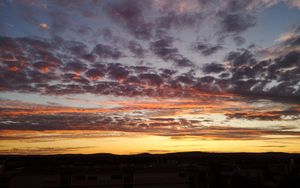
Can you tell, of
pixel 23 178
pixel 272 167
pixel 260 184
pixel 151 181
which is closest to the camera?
pixel 23 178

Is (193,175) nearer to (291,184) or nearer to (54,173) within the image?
(291,184)

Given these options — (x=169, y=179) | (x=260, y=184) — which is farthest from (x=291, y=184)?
(x=169, y=179)

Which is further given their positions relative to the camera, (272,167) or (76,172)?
(272,167)

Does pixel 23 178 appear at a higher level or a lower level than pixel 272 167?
higher

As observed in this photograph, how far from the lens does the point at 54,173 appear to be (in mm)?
52219

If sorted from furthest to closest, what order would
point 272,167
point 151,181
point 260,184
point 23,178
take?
point 272,167, point 260,184, point 151,181, point 23,178

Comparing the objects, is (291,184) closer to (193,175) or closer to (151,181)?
(193,175)

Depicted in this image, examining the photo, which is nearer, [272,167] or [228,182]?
[228,182]

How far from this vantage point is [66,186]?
51.7 meters

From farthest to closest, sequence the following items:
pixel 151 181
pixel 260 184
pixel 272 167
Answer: pixel 272 167, pixel 260 184, pixel 151 181

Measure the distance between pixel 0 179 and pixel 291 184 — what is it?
167ft

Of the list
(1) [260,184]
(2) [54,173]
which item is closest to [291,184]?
(1) [260,184]

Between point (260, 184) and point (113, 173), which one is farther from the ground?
point (113, 173)

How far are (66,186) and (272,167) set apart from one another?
213 ft
